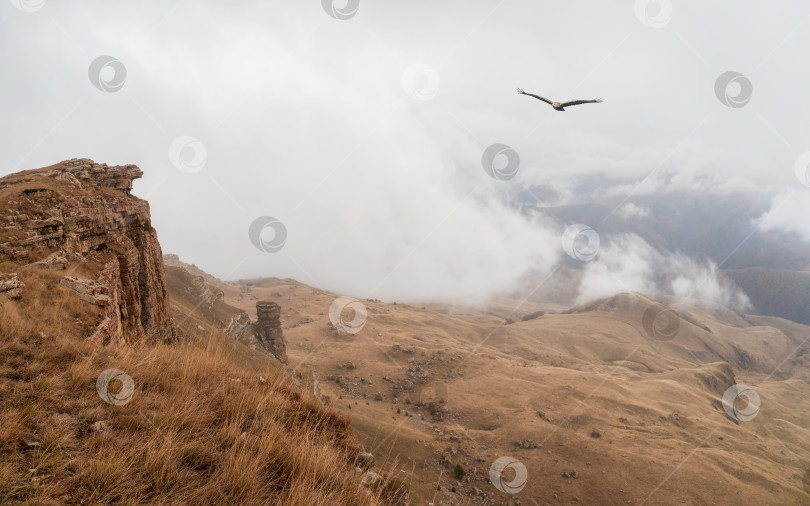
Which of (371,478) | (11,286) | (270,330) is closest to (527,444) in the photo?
(371,478)

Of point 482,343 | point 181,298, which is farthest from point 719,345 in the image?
point 181,298

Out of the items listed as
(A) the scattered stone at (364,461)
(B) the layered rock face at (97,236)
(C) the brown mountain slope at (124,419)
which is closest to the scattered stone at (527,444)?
(C) the brown mountain slope at (124,419)

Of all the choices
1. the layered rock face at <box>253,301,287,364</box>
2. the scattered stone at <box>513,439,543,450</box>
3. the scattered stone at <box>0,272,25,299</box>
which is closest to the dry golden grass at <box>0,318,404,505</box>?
the scattered stone at <box>0,272,25,299</box>

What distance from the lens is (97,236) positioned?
11.7 metres

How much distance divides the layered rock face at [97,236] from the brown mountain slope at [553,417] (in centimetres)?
712

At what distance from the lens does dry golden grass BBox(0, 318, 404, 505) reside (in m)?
3.02

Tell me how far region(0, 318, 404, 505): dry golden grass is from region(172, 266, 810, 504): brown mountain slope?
1.26 m

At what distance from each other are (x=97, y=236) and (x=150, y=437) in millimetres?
11171

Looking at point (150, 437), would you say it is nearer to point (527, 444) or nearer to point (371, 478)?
point (371, 478)

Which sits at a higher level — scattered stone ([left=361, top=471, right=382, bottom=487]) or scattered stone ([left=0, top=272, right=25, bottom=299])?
scattered stone ([left=361, top=471, right=382, bottom=487])

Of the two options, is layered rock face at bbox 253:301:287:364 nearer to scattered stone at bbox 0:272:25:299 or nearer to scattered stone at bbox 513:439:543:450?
scattered stone at bbox 513:439:543:450

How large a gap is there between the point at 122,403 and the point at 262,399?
167 cm

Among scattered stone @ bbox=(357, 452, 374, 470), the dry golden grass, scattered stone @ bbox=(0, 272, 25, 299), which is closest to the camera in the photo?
the dry golden grass

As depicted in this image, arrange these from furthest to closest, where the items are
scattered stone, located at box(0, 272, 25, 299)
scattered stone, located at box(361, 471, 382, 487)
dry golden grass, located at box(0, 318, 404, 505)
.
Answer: scattered stone, located at box(0, 272, 25, 299), scattered stone, located at box(361, 471, 382, 487), dry golden grass, located at box(0, 318, 404, 505)
